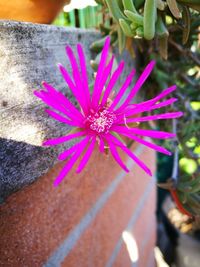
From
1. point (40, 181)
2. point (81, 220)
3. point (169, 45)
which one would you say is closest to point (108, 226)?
point (81, 220)

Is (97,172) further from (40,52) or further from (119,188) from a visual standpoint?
(40,52)

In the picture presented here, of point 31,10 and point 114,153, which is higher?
point 31,10

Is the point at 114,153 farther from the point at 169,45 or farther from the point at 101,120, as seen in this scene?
the point at 169,45

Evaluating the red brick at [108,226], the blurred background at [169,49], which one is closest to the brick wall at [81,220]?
the red brick at [108,226]

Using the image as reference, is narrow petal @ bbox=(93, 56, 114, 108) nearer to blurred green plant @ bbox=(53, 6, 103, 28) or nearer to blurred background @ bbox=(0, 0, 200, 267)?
blurred background @ bbox=(0, 0, 200, 267)

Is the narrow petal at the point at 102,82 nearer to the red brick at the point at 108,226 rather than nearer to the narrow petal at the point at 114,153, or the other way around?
the narrow petal at the point at 114,153

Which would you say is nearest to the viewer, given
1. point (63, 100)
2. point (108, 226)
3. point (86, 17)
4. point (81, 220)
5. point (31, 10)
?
point (63, 100)
